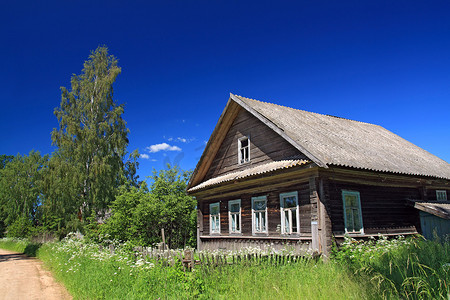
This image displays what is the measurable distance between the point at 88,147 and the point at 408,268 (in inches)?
868

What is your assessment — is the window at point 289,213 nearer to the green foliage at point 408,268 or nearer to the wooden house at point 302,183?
the wooden house at point 302,183

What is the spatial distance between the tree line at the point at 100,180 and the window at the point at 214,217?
8.95 feet

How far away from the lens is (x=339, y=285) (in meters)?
5.32

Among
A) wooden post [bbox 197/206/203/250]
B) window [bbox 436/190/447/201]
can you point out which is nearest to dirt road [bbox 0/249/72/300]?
wooden post [bbox 197/206/203/250]

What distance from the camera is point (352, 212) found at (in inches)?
424

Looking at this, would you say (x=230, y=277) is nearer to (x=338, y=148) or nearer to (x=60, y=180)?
(x=338, y=148)

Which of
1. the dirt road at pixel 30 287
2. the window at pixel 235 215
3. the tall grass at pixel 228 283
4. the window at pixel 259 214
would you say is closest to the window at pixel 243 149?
the window at pixel 235 215

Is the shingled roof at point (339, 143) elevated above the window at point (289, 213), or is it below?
above

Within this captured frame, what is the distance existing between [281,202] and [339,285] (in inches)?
239

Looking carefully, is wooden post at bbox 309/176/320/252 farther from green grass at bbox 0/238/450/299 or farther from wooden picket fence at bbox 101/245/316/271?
wooden picket fence at bbox 101/245/316/271

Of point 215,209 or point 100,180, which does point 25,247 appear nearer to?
point 100,180

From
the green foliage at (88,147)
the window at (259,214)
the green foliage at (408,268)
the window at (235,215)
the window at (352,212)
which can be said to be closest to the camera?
the green foliage at (408,268)

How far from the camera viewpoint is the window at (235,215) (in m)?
13.4

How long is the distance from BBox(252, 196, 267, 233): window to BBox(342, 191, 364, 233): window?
2882 millimetres
